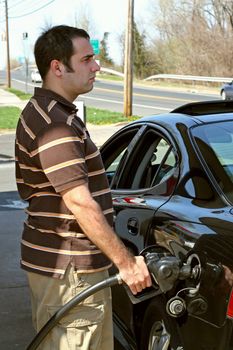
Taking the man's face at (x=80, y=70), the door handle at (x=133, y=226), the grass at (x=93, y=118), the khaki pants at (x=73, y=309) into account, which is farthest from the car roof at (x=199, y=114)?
the grass at (x=93, y=118)

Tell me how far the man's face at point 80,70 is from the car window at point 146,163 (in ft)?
3.60

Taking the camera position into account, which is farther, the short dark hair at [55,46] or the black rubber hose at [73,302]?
the short dark hair at [55,46]

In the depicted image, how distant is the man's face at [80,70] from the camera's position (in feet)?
7.63

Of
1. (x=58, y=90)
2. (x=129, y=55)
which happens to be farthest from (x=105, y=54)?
(x=58, y=90)

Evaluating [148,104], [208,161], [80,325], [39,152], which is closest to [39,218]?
[39,152]

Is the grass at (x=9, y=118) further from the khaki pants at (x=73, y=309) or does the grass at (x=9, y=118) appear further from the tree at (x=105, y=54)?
the tree at (x=105, y=54)

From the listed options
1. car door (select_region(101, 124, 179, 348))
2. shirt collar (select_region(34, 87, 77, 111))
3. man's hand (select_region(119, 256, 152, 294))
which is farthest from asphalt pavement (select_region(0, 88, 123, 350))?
shirt collar (select_region(34, 87, 77, 111))

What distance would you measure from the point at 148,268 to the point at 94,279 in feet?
1.04

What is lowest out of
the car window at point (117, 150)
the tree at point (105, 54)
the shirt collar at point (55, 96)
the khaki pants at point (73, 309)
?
the tree at point (105, 54)

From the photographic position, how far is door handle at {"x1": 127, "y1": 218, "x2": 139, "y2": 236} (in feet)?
10.2

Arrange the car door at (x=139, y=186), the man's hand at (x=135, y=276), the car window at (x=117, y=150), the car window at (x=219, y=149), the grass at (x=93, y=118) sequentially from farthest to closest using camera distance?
1. the grass at (x=93, y=118)
2. the car window at (x=117, y=150)
3. the car door at (x=139, y=186)
4. the car window at (x=219, y=149)
5. the man's hand at (x=135, y=276)

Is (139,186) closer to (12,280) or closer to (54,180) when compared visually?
(54,180)

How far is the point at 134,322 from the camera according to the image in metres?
3.15

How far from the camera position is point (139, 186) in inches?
145
